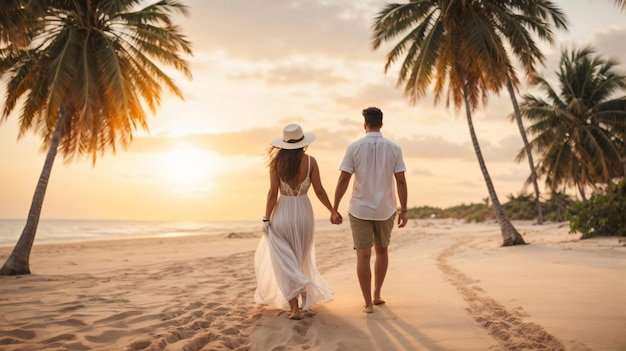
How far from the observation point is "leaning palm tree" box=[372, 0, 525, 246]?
12453 mm

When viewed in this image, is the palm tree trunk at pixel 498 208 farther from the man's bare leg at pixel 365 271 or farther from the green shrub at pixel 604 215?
the man's bare leg at pixel 365 271

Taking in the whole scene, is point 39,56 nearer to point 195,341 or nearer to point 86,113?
point 86,113

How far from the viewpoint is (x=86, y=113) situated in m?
10.4

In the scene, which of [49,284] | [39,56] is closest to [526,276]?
[49,284]

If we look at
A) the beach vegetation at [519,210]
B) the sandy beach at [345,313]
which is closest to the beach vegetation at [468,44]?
the sandy beach at [345,313]

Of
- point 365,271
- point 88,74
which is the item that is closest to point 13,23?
point 88,74

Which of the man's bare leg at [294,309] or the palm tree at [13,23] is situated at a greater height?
the palm tree at [13,23]

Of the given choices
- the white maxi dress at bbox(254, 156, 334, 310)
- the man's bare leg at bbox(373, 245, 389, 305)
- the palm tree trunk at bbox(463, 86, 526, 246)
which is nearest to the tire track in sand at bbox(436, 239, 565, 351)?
the man's bare leg at bbox(373, 245, 389, 305)

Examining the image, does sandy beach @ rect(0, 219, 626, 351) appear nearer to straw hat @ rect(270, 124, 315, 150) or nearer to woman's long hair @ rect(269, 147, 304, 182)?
woman's long hair @ rect(269, 147, 304, 182)

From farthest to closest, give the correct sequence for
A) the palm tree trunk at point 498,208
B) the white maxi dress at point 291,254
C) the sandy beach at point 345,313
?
the palm tree trunk at point 498,208
the white maxi dress at point 291,254
the sandy beach at point 345,313

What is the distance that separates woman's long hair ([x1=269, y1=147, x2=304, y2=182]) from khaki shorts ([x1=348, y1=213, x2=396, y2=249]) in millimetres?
782

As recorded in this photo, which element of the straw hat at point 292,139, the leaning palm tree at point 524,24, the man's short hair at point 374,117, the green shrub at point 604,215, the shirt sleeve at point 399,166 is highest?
the leaning palm tree at point 524,24

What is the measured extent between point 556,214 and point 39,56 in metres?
26.7

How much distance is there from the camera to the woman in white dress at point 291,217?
180 inches
